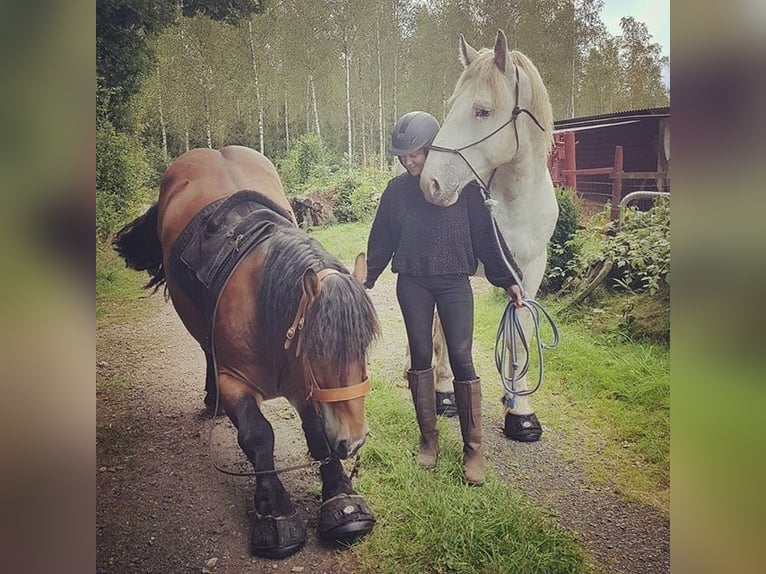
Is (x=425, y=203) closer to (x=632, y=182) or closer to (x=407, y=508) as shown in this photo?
(x=632, y=182)

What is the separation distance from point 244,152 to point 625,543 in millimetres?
1785

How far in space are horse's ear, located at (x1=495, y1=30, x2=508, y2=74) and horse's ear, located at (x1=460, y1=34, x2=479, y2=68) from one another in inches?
2.9

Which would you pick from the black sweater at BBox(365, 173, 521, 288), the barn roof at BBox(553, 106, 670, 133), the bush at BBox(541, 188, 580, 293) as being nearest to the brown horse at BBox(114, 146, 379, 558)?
the black sweater at BBox(365, 173, 521, 288)

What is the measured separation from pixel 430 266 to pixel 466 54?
717 millimetres

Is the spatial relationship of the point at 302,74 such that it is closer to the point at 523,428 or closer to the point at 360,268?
the point at 360,268

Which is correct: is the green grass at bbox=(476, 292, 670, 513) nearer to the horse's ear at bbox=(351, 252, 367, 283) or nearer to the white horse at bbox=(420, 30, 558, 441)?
the white horse at bbox=(420, 30, 558, 441)

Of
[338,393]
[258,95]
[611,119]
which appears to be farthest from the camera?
[611,119]

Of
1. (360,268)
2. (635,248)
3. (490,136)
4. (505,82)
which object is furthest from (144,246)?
(635,248)

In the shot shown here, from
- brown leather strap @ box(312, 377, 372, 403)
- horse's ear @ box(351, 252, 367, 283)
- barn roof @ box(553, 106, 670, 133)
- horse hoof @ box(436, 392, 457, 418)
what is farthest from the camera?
barn roof @ box(553, 106, 670, 133)

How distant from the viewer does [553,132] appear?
6.88 feet

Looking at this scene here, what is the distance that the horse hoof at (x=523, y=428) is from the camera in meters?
2.04

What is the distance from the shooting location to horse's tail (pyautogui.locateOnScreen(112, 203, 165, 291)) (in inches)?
81.7

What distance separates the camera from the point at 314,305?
5.95 feet
